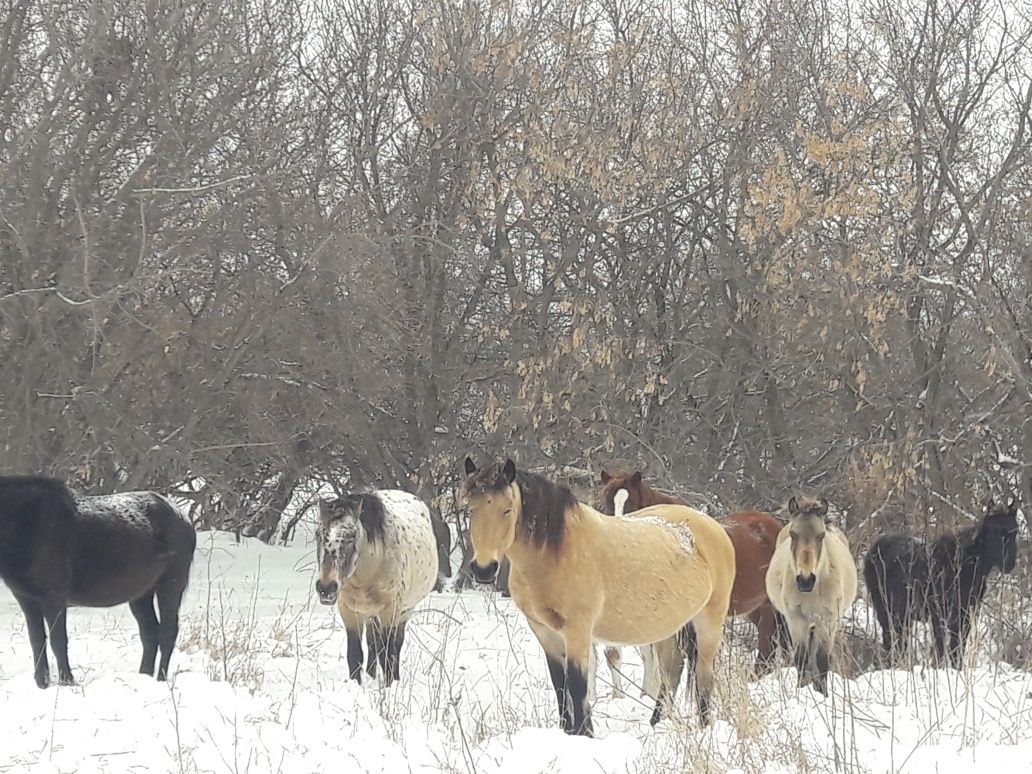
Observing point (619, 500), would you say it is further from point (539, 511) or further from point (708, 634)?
point (539, 511)

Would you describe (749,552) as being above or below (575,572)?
below

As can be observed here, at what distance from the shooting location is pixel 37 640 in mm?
6648

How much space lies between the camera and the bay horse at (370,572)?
734 cm

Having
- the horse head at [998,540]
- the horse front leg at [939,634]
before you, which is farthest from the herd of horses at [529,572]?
the horse head at [998,540]

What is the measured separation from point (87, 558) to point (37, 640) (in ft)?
1.80

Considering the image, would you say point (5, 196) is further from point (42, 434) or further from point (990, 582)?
point (990, 582)

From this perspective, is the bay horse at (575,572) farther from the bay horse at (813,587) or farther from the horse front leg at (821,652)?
the horse front leg at (821,652)

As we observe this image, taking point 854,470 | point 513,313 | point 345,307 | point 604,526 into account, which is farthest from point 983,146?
point 604,526

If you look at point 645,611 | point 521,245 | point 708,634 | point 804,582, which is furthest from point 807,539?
point 521,245

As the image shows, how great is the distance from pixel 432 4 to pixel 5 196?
591 centimetres

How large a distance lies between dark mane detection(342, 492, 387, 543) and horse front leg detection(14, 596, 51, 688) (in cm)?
202

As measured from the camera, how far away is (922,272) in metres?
12.3

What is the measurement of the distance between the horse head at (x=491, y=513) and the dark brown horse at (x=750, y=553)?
368 centimetres

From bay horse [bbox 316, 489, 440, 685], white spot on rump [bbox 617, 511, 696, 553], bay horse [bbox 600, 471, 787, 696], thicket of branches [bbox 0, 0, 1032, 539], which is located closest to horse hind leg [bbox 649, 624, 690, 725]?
white spot on rump [bbox 617, 511, 696, 553]
